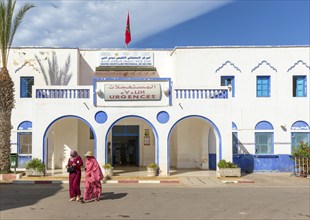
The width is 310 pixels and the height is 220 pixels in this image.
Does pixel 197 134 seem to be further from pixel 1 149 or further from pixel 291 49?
pixel 1 149

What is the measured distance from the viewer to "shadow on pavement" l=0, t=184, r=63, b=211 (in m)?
9.72

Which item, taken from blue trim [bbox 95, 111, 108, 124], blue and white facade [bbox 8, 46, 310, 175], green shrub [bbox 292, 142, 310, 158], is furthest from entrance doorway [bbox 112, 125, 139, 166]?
green shrub [bbox 292, 142, 310, 158]

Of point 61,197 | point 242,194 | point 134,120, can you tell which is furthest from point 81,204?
point 134,120

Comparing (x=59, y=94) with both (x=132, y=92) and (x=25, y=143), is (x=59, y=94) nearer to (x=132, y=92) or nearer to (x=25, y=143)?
(x=132, y=92)

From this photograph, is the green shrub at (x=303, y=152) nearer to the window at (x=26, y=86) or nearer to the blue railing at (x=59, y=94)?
the blue railing at (x=59, y=94)

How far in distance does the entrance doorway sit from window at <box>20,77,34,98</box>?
17.6 ft

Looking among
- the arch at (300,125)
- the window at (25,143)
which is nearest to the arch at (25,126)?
the window at (25,143)

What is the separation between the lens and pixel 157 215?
852cm

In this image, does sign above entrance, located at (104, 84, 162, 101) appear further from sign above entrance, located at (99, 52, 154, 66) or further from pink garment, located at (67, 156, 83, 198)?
pink garment, located at (67, 156, 83, 198)

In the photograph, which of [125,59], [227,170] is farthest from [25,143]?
[227,170]

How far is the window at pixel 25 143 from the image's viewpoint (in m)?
20.6

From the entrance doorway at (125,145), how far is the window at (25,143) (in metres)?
4.83

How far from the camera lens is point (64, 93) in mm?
17469

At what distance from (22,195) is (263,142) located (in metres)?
14.1
